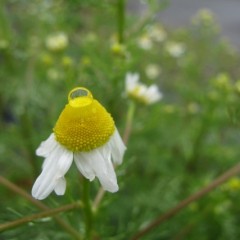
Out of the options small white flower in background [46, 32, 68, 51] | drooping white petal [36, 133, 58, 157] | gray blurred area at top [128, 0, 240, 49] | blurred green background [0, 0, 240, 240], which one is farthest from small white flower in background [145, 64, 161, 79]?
gray blurred area at top [128, 0, 240, 49]

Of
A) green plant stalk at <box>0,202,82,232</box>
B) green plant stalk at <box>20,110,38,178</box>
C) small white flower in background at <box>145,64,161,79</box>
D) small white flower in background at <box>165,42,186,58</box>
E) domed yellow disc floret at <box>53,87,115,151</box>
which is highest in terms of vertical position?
domed yellow disc floret at <box>53,87,115,151</box>

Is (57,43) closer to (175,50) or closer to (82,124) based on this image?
(175,50)

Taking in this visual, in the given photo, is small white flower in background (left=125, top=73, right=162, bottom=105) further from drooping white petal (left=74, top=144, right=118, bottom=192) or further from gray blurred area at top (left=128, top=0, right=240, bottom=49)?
gray blurred area at top (left=128, top=0, right=240, bottom=49)

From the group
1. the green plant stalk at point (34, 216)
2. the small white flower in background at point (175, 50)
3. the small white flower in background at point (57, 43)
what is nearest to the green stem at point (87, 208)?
the green plant stalk at point (34, 216)

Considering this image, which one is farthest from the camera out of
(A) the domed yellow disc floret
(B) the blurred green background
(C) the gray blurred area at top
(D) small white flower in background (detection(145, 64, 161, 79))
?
(C) the gray blurred area at top

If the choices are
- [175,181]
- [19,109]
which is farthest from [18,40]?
[175,181]

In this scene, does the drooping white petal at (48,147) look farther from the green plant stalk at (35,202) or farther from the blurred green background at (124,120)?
the blurred green background at (124,120)

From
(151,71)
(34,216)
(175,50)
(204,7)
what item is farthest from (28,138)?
(204,7)
